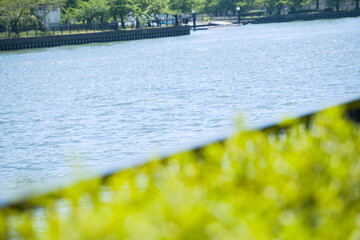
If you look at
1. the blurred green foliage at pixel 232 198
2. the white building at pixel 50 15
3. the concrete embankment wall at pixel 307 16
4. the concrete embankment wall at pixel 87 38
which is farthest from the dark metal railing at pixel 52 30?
the blurred green foliage at pixel 232 198

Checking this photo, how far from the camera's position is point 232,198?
2355 millimetres

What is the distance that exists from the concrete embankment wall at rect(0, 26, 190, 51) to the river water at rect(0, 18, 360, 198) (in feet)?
68.3

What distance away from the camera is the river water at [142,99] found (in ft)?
52.5

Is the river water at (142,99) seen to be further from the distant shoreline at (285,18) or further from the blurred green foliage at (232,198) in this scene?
the distant shoreline at (285,18)

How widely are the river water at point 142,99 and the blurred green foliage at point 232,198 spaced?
318 millimetres

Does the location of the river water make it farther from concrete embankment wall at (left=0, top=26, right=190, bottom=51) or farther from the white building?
the white building

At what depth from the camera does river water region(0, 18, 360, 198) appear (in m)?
16.0

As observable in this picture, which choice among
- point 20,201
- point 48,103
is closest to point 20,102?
point 48,103

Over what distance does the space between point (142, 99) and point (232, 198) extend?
2407 centimetres

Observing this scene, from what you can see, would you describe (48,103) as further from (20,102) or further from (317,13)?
(317,13)

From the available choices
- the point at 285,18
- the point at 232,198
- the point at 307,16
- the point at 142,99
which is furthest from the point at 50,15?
the point at 232,198

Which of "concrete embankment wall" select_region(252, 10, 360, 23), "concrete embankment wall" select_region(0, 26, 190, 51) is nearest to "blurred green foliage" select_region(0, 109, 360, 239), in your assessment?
"concrete embankment wall" select_region(0, 26, 190, 51)

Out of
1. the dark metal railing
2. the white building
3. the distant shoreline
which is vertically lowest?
the distant shoreline

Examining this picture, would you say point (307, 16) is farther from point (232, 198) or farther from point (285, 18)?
point (232, 198)
